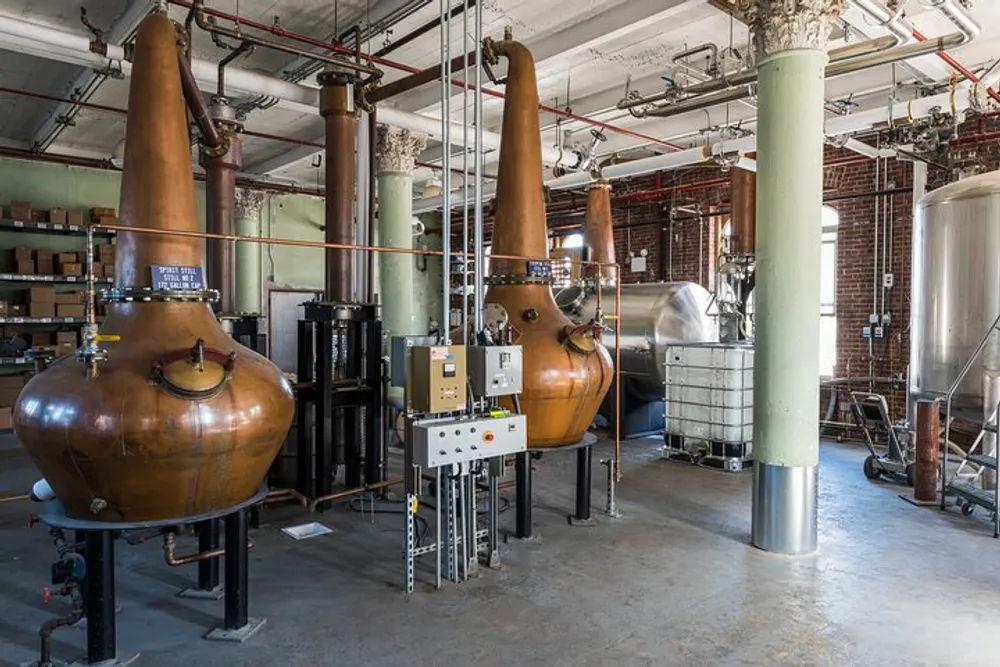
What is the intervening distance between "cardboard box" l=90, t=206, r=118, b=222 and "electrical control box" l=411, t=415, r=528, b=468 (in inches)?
296

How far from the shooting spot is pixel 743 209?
7.86 meters

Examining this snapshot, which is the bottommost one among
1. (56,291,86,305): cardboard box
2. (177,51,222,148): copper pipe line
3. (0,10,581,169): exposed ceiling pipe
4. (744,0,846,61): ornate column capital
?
(56,291,86,305): cardboard box

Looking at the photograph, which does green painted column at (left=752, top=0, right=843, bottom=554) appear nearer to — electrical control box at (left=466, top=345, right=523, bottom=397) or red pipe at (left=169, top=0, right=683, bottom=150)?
electrical control box at (left=466, top=345, right=523, bottom=397)

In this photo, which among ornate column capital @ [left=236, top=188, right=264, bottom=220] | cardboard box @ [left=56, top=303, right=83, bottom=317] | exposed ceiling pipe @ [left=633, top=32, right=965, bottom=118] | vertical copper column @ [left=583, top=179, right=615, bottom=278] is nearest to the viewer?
exposed ceiling pipe @ [left=633, top=32, right=965, bottom=118]

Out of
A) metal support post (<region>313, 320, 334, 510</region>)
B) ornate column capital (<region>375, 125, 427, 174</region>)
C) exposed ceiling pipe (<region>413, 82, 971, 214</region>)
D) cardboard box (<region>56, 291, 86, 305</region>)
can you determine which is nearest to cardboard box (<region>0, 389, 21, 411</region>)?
cardboard box (<region>56, 291, 86, 305</region>)

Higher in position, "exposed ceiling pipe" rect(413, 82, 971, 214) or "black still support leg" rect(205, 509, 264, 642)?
"exposed ceiling pipe" rect(413, 82, 971, 214)

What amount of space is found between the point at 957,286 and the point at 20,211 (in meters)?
10.2

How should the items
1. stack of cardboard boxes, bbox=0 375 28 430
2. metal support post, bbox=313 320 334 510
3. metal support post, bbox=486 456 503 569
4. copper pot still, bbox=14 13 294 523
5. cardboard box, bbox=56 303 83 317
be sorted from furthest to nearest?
cardboard box, bbox=56 303 83 317
stack of cardboard boxes, bbox=0 375 28 430
metal support post, bbox=313 320 334 510
metal support post, bbox=486 456 503 569
copper pot still, bbox=14 13 294 523

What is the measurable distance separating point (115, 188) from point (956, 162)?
11100 mm

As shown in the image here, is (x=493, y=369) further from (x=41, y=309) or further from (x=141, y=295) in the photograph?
(x=41, y=309)

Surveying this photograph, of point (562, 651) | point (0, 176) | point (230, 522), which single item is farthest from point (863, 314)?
point (0, 176)

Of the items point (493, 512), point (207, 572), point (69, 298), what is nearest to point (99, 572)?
point (207, 572)

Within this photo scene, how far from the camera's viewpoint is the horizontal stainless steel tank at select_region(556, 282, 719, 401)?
8328mm

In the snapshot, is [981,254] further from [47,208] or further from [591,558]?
[47,208]
